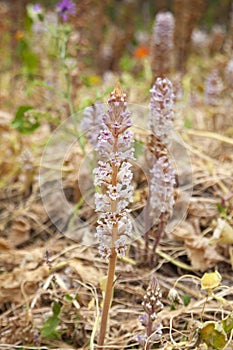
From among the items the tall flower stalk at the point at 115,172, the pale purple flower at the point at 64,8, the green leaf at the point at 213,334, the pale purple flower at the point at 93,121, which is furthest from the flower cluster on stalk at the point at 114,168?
the pale purple flower at the point at 64,8

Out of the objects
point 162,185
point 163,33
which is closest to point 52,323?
point 162,185

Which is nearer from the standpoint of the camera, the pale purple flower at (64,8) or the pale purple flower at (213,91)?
the pale purple flower at (64,8)

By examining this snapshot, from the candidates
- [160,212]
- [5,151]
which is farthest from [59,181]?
[160,212]

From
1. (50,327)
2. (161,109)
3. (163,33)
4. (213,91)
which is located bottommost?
(50,327)

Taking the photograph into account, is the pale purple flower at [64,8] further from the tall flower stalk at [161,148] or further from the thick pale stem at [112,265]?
the thick pale stem at [112,265]

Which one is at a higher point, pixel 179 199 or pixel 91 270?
pixel 179 199

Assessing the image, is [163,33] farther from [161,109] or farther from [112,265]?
[112,265]

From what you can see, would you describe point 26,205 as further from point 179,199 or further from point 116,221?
point 116,221
